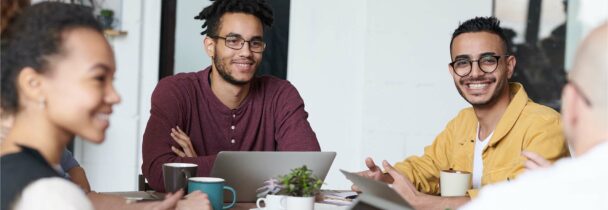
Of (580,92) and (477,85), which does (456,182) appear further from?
(580,92)

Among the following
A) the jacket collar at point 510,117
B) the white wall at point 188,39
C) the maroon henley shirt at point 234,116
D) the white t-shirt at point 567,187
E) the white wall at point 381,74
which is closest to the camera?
the white t-shirt at point 567,187

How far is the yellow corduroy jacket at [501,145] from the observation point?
204 cm

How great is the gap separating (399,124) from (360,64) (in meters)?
0.37

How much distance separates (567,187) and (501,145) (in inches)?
49.1

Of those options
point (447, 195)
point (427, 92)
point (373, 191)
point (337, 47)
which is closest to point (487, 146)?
point (447, 195)

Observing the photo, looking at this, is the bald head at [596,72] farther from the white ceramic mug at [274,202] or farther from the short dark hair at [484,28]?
the short dark hair at [484,28]

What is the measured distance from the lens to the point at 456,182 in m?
1.91

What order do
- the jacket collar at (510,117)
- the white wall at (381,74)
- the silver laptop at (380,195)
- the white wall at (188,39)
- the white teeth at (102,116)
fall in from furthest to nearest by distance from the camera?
the white wall at (188,39), the white wall at (381,74), the jacket collar at (510,117), the silver laptop at (380,195), the white teeth at (102,116)

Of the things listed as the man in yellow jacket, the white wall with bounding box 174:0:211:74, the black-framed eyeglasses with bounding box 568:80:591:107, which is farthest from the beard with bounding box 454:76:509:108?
the white wall with bounding box 174:0:211:74

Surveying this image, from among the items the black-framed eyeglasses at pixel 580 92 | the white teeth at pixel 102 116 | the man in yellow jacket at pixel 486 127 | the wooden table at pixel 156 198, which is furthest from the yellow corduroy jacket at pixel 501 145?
the white teeth at pixel 102 116

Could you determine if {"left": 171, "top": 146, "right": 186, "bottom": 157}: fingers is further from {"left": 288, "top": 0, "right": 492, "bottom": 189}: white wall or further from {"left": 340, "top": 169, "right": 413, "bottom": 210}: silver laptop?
{"left": 288, "top": 0, "right": 492, "bottom": 189}: white wall

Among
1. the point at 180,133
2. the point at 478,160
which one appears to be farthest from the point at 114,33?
the point at 478,160

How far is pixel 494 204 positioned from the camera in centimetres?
100

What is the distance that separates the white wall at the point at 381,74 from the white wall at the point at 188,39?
71cm
